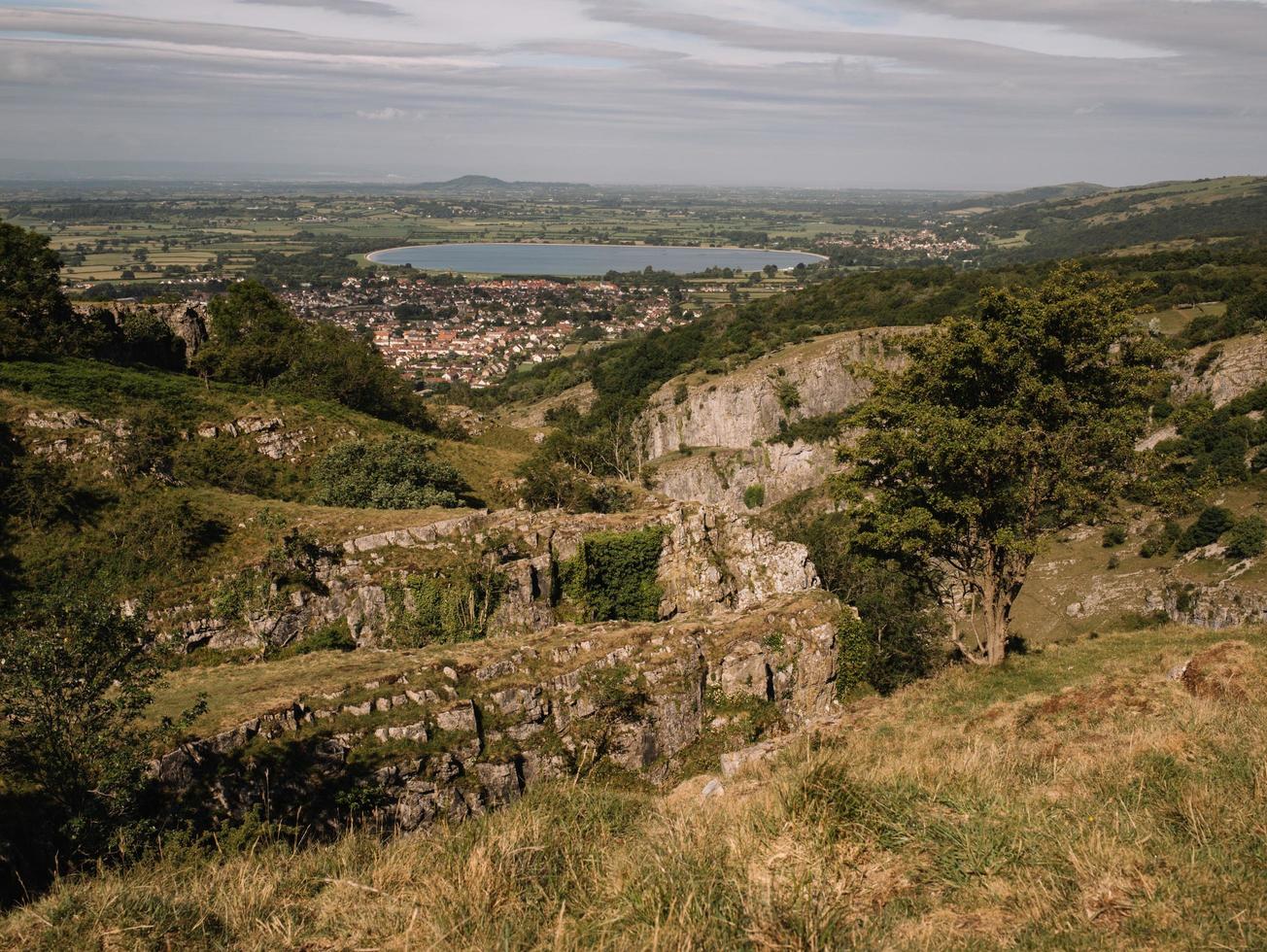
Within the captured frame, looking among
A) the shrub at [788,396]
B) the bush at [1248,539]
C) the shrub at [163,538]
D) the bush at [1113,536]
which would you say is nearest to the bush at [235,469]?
the shrub at [163,538]

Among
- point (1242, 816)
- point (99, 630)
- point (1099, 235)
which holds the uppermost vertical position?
point (1099, 235)

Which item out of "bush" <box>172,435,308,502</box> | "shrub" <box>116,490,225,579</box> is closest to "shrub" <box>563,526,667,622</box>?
"shrub" <box>116,490,225,579</box>

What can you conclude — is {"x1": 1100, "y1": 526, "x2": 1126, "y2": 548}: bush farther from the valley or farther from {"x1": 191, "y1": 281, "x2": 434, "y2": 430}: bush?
{"x1": 191, "y1": 281, "x2": 434, "y2": 430}: bush

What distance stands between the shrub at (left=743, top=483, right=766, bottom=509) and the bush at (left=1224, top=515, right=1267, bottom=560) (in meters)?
36.9

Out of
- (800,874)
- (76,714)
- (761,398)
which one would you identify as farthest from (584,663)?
(761,398)

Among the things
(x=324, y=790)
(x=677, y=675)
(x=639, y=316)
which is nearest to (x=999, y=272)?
(x=639, y=316)

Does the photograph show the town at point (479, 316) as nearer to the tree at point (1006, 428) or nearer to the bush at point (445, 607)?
the bush at point (445, 607)

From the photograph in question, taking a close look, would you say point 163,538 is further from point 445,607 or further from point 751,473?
point 751,473

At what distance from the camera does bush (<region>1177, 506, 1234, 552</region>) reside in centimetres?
4153

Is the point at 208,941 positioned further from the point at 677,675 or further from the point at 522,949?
the point at 677,675

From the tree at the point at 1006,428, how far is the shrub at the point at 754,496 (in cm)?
5607

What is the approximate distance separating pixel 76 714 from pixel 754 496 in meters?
64.8

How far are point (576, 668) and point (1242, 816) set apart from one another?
42.9ft

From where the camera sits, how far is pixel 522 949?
162 inches
